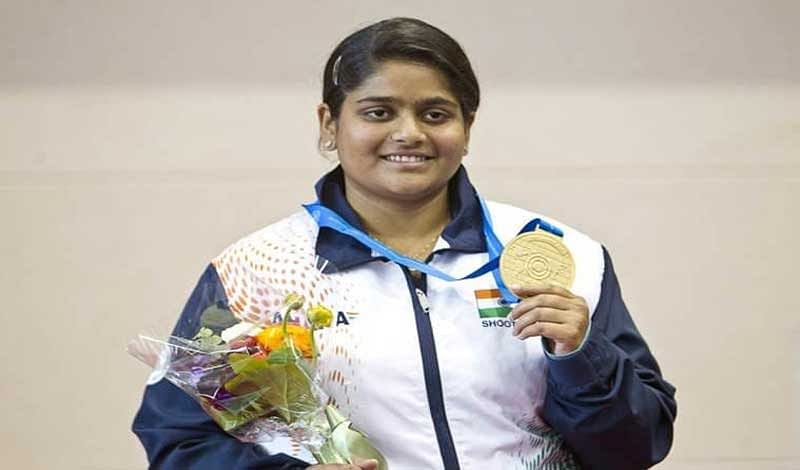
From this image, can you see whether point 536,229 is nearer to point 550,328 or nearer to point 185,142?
point 550,328

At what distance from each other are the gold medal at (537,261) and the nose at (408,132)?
190mm

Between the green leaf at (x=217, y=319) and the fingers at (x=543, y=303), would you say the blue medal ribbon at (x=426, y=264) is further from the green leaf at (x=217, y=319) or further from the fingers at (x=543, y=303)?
the green leaf at (x=217, y=319)

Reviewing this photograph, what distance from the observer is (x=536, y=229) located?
2.02m

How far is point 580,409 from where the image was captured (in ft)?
6.19

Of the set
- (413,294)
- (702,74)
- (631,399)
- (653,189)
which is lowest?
(631,399)

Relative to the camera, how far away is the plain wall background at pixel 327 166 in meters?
3.39

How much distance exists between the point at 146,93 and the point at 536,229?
5.25ft

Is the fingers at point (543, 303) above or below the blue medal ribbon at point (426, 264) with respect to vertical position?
below

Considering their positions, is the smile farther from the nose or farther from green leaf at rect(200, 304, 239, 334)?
green leaf at rect(200, 304, 239, 334)

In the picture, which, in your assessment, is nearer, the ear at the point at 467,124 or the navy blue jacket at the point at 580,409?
the navy blue jacket at the point at 580,409

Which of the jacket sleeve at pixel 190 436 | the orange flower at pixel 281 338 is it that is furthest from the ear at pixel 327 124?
the orange flower at pixel 281 338

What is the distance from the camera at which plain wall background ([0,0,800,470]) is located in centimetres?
339

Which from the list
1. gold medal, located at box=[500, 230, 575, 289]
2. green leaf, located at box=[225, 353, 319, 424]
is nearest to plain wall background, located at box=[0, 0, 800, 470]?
gold medal, located at box=[500, 230, 575, 289]

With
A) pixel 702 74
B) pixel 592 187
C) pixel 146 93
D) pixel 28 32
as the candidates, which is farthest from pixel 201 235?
pixel 702 74
